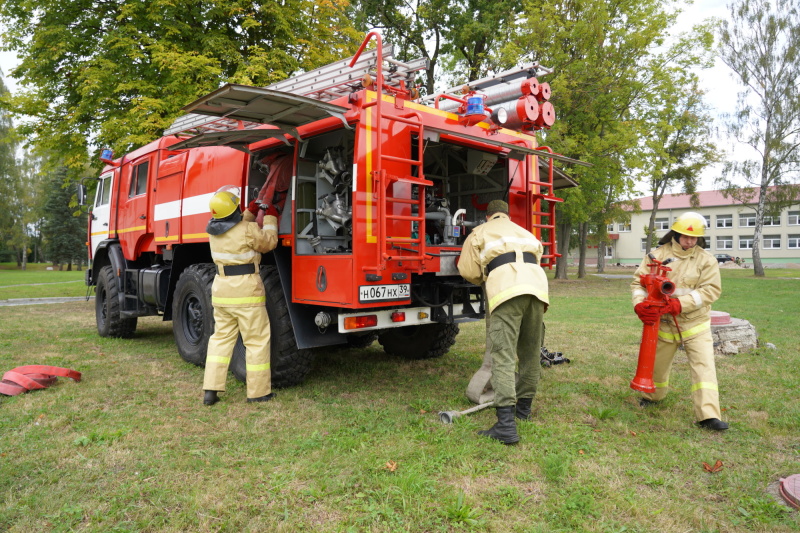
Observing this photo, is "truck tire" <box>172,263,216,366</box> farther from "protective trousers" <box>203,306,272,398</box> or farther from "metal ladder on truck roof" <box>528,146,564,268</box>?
"metal ladder on truck roof" <box>528,146,564,268</box>

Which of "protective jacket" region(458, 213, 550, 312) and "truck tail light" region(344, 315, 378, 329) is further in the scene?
"truck tail light" region(344, 315, 378, 329)

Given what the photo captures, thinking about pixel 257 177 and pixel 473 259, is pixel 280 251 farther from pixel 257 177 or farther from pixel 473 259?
pixel 473 259

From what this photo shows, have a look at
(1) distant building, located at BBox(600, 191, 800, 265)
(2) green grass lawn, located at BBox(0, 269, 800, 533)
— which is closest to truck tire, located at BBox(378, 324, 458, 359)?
(2) green grass lawn, located at BBox(0, 269, 800, 533)

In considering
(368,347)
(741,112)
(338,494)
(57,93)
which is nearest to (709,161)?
(741,112)

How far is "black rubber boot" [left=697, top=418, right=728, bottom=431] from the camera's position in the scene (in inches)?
161

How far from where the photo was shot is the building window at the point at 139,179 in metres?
7.68

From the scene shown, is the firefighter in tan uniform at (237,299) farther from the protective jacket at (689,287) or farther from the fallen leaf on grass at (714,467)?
the fallen leaf on grass at (714,467)

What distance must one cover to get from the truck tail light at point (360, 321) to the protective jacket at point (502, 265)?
87 centimetres

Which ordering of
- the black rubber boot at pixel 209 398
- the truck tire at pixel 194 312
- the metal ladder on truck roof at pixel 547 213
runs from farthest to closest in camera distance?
the truck tire at pixel 194 312
the metal ladder on truck roof at pixel 547 213
the black rubber boot at pixel 209 398

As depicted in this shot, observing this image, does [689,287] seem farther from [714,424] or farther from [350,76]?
[350,76]

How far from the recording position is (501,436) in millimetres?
3781

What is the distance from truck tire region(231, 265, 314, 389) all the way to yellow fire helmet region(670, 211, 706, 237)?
139 inches

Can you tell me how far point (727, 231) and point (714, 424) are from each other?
194 feet

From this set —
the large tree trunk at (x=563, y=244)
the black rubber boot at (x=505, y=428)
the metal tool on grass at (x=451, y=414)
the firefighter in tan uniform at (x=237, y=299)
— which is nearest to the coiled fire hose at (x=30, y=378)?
the firefighter in tan uniform at (x=237, y=299)
